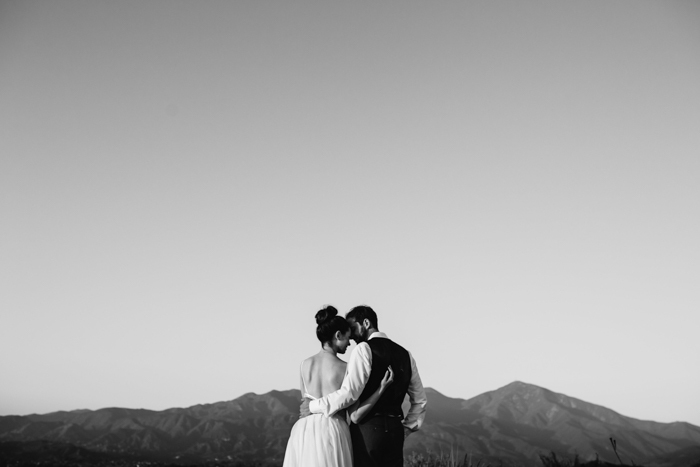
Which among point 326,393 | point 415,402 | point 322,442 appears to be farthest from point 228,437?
point 415,402

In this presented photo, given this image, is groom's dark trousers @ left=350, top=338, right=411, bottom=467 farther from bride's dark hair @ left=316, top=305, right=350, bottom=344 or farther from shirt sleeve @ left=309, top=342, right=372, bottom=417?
bride's dark hair @ left=316, top=305, right=350, bottom=344

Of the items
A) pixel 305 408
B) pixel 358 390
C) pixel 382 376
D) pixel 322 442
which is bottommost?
pixel 322 442

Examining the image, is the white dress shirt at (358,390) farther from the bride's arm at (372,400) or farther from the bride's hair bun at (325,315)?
the bride's hair bun at (325,315)

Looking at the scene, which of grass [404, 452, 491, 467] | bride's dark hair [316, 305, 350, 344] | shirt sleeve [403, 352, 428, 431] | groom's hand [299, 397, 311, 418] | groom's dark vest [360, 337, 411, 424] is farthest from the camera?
grass [404, 452, 491, 467]

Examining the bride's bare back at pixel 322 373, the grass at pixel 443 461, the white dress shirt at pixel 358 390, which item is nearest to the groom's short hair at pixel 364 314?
the white dress shirt at pixel 358 390

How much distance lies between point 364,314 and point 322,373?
68 centimetres

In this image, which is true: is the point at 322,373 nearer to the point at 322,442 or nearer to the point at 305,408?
the point at 305,408

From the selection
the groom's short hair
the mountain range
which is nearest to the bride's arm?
the groom's short hair

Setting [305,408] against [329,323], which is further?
[305,408]

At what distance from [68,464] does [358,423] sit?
113m

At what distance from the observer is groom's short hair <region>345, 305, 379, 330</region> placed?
575 cm

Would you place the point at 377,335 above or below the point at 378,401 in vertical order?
above

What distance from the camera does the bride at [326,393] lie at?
576cm

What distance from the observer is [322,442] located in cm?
579
